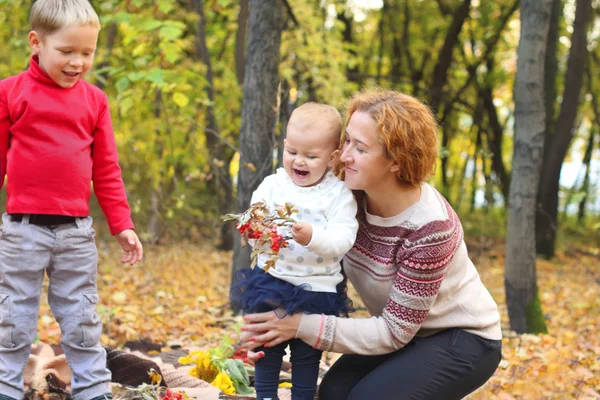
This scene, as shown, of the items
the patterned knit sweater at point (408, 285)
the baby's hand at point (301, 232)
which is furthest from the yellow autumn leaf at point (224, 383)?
the baby's hand at point (301, 232)

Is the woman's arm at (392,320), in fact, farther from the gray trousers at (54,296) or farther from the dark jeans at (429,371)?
the gray trousers at (54,296)

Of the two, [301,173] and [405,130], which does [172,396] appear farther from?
[405,130]

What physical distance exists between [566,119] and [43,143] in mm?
7978

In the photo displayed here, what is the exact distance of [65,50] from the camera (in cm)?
263

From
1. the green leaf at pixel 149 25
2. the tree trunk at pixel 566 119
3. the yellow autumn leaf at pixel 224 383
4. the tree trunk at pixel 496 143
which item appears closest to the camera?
the yellow autumn leaf at pixel 224 383

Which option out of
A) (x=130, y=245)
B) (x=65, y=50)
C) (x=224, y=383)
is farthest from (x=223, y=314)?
(x=65, y=50)

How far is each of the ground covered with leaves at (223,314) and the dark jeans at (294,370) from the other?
4.66 feet

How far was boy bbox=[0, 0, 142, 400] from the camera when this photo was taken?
265 cm

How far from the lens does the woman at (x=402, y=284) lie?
8.16ft

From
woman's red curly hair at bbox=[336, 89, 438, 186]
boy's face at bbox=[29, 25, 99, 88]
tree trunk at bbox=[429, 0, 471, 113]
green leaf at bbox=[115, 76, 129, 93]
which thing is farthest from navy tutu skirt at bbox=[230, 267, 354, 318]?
tree trunk at bbox=[429, 0, 471, 113]

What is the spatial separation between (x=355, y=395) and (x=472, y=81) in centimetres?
1149

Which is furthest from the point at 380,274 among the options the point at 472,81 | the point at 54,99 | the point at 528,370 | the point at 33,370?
the point at 472,81

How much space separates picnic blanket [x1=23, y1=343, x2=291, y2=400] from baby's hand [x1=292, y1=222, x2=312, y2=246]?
98cm

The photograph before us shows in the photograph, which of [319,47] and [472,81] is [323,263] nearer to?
[319,47]
